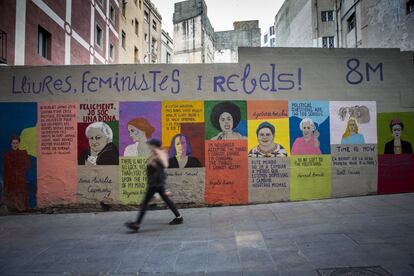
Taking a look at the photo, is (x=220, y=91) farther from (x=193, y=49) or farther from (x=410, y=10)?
(x=193, y=49)

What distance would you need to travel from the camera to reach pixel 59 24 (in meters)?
13.2

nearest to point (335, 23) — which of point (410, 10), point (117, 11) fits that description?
point (410, 10)

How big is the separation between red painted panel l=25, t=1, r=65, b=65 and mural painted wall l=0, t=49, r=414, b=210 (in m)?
5.31

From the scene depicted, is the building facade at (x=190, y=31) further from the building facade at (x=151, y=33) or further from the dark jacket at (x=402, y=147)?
the dark jacket at (x=402, y=147)

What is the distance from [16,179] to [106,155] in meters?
2.16

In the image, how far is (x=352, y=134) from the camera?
6.61m

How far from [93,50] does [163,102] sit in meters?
13.3

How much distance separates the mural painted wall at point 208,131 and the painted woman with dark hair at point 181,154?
2cm

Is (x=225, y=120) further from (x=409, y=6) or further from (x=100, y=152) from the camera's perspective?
(x=409, y=6)

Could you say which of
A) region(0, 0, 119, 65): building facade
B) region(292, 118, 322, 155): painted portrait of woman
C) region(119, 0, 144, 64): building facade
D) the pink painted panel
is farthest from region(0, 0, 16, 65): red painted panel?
region(119, 0, 144, 64): building facade

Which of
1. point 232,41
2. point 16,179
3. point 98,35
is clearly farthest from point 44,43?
point 232,41

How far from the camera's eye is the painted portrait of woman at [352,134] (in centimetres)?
660

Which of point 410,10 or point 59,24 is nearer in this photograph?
point 59,24

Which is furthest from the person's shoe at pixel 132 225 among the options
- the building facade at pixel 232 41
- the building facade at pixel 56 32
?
the building facade at pixel 232 41
